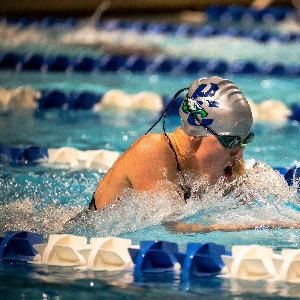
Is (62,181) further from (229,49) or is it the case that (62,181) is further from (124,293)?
(229,49)

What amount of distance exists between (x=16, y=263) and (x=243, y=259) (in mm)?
895

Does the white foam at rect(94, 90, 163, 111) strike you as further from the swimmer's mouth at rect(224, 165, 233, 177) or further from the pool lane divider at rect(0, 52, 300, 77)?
the swimmer's mouth at rect(224, 165, 233, 177)

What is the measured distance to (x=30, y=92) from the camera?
7.30 meters

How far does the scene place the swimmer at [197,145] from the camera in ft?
10.7

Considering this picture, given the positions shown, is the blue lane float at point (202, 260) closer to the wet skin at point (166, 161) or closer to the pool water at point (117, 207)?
the pool water at point (117, 207)

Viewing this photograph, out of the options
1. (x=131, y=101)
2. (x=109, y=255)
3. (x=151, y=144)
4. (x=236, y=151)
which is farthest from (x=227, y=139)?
(x=131, y=101)

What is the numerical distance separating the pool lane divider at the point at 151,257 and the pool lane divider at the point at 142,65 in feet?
16.9

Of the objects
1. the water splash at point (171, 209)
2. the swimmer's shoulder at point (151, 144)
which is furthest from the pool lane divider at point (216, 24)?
the swimmer's shoulder at point (151, 144)

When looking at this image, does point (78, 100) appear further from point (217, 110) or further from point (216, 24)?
point (216, 24)

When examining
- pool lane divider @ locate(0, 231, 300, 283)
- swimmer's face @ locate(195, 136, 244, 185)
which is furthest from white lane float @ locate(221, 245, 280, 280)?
swimmer's face @ locate(195, 136, 244, 185)

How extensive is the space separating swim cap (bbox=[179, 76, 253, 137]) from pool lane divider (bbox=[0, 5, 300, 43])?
282 inches

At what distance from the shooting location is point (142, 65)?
28.7ft

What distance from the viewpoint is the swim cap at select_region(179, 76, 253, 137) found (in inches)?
129

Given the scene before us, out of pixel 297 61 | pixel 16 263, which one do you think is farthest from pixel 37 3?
pixel 16 263
